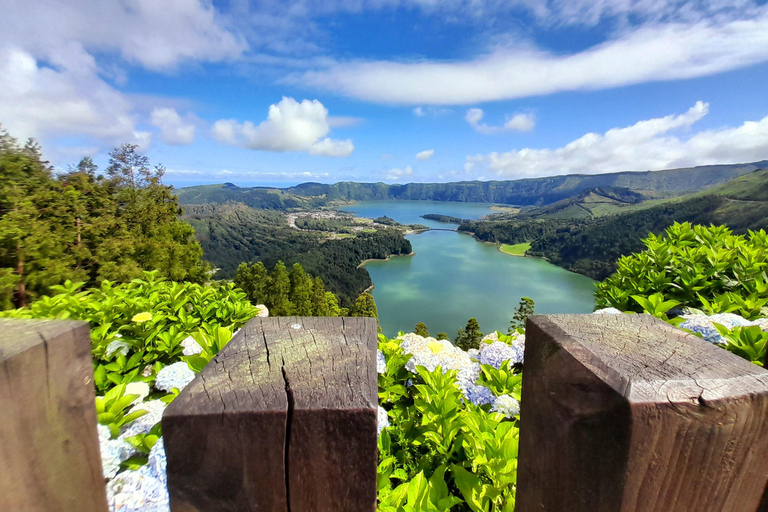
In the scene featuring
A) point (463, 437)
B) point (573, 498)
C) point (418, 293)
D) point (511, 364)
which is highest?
point (573, 498)

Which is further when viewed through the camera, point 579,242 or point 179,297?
point 579,242

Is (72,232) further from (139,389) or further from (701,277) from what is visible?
(701,277)

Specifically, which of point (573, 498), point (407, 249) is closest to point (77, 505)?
point (573, 498)

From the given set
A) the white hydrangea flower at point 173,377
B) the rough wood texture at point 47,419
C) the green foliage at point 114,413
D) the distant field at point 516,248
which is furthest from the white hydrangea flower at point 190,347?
the distant field at point 516,248

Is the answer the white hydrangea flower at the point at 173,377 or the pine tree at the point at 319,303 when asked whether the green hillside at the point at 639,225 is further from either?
the white hydrangea flower at the point at 173,377

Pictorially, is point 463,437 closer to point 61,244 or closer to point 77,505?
point 77,505

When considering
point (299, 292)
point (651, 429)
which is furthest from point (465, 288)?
point (651, 429)
